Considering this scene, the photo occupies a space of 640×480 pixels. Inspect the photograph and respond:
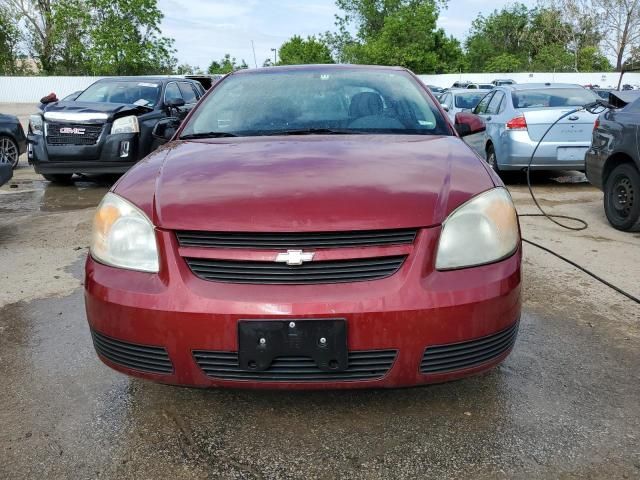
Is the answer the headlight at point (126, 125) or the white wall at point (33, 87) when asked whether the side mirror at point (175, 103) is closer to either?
the headlight at point (126, 125)

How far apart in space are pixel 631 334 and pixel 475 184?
1611 mm

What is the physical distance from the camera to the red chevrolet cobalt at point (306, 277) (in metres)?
2.05

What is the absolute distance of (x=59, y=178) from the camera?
934cm

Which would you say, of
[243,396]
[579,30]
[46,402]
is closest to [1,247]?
[46,402]

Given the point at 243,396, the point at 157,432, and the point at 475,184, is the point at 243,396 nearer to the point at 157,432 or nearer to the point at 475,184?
the point at 157,432

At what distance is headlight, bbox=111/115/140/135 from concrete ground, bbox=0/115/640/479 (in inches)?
203

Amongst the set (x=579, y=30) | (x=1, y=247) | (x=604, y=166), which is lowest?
(x=1, y=247)

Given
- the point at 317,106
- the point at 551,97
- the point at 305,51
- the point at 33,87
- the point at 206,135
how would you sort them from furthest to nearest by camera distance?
the point at 305,51
the point at 33,87
the point at 551,97
the point at 317,106
the point at 206,135

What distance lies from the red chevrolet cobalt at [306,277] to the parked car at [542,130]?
242 inches

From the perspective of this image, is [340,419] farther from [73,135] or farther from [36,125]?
[36,125]

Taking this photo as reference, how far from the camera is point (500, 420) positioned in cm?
245

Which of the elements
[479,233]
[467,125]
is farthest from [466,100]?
[479,233]

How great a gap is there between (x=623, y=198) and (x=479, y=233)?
4.28m

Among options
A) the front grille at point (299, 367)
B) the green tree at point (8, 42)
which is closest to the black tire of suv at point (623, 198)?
the front grille at point (299, 367)
